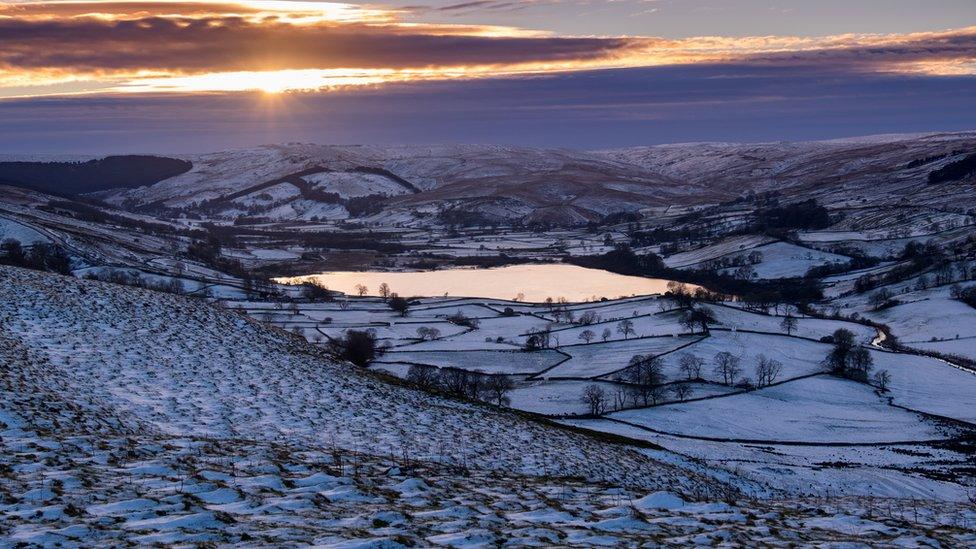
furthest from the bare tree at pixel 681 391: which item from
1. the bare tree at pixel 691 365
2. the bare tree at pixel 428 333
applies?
the bare tree at pixel 428 333

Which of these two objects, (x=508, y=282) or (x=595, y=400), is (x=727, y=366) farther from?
(x=508, y=282)

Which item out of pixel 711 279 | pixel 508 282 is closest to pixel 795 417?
pixel 508 282

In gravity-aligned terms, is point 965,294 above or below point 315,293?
below

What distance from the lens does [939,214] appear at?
19212 cm

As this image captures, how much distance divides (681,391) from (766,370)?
9.49 m

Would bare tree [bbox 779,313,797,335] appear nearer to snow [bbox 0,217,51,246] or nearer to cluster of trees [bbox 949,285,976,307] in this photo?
cluster of trees [bbox 949,285,976,307]

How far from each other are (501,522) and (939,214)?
20918cm

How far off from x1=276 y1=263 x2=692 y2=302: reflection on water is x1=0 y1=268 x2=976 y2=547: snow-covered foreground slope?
319ft

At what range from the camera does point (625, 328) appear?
85.1 m

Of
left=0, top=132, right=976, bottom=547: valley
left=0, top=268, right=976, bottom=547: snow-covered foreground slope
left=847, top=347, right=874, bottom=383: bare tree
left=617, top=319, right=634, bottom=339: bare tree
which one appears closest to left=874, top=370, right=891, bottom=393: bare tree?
left=0, top=132, right=976, bottom=547: valley

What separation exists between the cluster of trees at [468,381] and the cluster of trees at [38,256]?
186 feet

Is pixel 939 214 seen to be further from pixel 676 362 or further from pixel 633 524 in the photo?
pixel 633 524

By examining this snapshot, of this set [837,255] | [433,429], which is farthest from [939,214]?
[433,429]

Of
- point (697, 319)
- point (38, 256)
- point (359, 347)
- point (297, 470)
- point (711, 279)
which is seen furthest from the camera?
point (711, 279)
